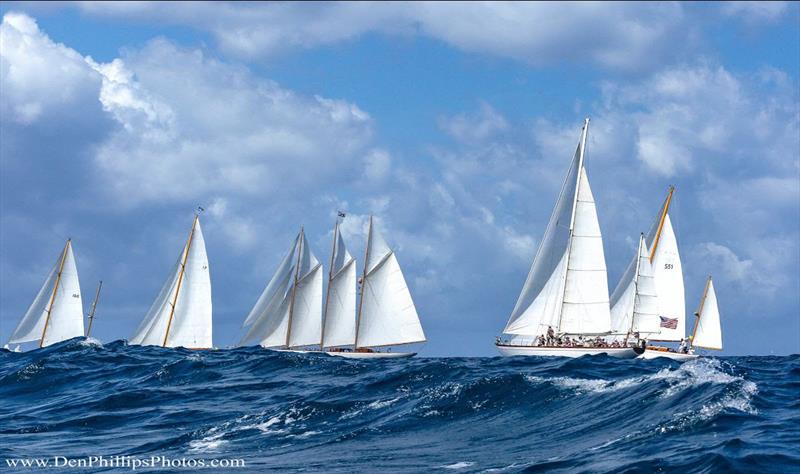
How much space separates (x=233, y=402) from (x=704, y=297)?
2627 inches

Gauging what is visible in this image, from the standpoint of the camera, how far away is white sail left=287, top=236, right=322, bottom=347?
11256 cm

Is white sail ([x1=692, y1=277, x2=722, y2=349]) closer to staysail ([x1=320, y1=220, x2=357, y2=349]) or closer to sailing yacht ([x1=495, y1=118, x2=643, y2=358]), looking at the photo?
sailing yacht ([x1=495, y1=118, x2=643, y2=358])

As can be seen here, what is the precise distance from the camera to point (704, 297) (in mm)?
103062

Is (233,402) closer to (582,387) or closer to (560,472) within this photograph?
(582,387)

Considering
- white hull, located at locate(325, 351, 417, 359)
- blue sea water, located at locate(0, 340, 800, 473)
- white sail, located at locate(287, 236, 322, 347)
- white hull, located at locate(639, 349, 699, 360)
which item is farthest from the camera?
white sail, located at locate(287, 236, 322, 347)

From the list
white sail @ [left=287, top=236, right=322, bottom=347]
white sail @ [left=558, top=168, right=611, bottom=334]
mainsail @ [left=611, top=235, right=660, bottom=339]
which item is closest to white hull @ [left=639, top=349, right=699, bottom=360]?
mainsail @ [left=611, top=235, right=660, bottom=339]

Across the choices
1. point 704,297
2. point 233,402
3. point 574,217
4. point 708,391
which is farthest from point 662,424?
point 704,297

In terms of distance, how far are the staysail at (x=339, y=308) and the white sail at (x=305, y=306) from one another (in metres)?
1.26

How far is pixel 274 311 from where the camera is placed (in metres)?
110

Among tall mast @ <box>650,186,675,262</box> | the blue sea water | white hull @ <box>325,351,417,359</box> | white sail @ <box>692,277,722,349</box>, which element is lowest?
the blue sea water

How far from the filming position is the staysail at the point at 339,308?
111 m

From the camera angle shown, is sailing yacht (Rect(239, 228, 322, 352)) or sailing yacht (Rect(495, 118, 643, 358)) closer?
sailing yacht (Rect(495, 118, 643, 358))

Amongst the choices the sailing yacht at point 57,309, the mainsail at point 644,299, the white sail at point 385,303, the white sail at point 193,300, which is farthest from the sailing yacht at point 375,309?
the sailing yacht at point 57,309

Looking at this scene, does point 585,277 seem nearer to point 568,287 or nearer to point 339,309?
point 568,287
